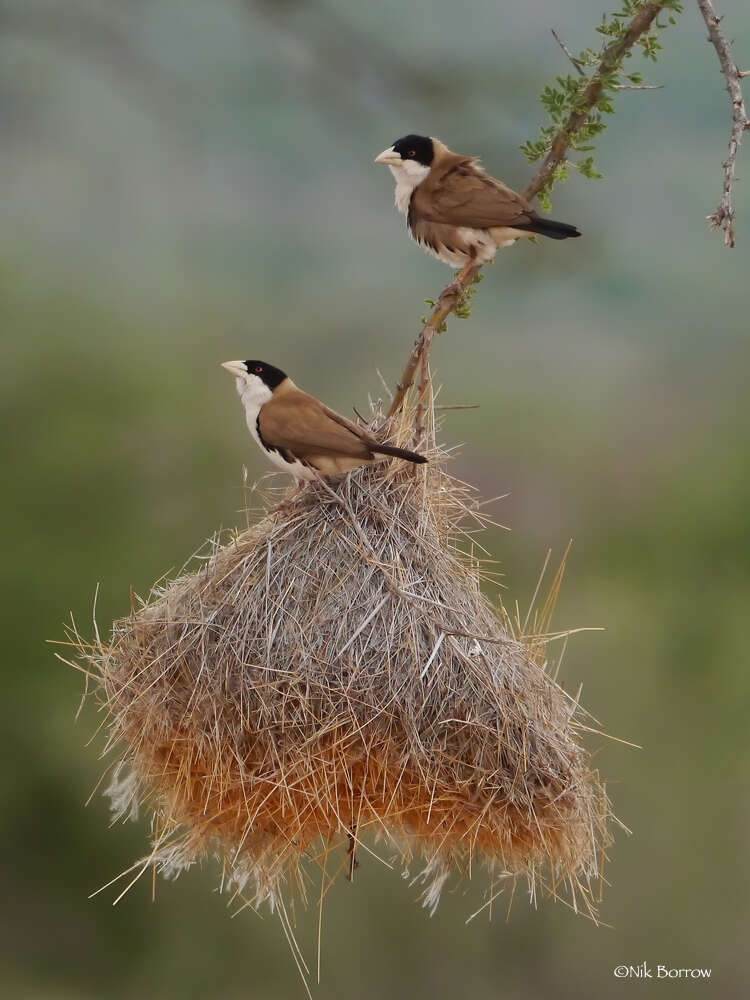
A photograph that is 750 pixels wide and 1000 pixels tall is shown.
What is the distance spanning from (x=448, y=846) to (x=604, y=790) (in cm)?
28

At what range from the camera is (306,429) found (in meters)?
1.98

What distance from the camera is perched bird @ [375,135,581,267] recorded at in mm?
2051

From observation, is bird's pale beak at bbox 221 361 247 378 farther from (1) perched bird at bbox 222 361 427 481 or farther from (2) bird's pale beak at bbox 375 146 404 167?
(2) bird's pale beak at bbox 375 146 404 167

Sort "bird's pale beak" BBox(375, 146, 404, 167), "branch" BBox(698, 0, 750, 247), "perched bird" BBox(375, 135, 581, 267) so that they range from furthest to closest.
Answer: "bird's pale beak" BBox(375, 146, 404, 167), "perched bird" BBox(375, 135, 581, 267), "branch" BBox(698, 0, 750, 247)

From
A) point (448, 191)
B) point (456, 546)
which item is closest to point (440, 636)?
point (456, 546)

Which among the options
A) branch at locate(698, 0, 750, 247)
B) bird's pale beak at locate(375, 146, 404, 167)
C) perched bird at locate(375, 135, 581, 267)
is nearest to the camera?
branch at locate(698, 0, 750, 247)

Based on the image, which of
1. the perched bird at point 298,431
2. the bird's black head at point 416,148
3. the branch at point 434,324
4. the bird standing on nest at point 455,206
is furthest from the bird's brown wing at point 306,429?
the bird's black head at point 416,148

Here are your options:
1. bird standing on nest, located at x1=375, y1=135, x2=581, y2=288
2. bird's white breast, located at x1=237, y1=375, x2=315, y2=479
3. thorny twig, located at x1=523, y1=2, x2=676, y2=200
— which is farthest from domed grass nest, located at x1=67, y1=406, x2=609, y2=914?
thorny twig, located at x1=523, y1=2, x2=676, y2=200

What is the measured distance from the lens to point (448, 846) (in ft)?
6.71

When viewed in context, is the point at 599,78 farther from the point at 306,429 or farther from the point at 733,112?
the point at 306,429

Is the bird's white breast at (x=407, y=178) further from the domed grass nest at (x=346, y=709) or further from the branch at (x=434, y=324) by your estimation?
the domed grass nest at (x=346, y=709)

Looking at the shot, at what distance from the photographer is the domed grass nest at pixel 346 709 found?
1.90 m

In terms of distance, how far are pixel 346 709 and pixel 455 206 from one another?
0.87m

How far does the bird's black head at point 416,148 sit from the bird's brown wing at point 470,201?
0.05 m
